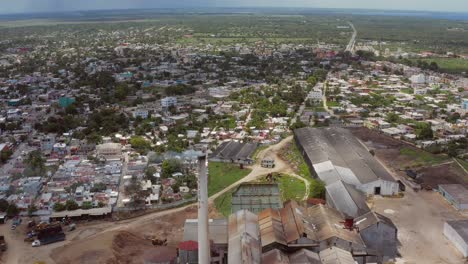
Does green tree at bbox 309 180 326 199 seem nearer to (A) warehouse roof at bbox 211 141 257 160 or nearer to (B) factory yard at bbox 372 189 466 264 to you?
(B) factory yard at bbox 372 189 466 264

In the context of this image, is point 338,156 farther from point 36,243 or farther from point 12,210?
point 12,210

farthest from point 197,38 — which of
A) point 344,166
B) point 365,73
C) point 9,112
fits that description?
point 344,166

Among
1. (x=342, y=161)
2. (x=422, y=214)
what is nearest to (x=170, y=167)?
(x=342, y=161)

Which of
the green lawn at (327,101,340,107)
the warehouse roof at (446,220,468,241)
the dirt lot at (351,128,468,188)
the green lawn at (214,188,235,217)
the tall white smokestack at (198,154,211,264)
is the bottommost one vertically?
the green lawn at (327,101,340,107)

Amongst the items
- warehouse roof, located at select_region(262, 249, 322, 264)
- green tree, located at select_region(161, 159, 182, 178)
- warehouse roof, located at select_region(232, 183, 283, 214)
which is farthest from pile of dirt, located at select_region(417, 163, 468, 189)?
green tree, located at select_region(161, 159, 182, 178)

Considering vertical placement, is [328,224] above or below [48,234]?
above

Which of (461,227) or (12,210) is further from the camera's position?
(12,210)
